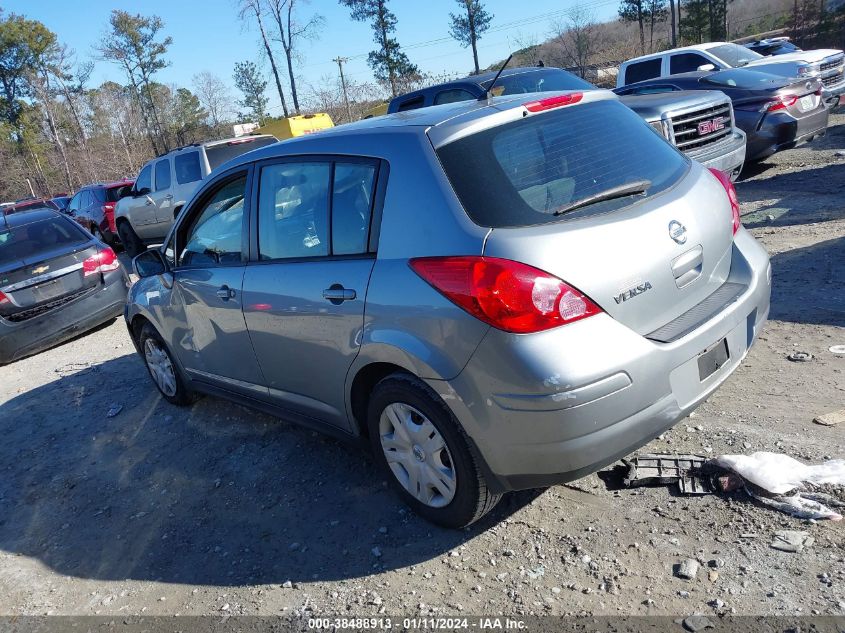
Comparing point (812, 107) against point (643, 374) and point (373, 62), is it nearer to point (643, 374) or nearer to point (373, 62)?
point (643, 374)

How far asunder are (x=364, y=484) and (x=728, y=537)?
1848mm

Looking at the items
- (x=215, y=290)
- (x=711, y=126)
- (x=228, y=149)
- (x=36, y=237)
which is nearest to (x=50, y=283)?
(x=36, y=237)

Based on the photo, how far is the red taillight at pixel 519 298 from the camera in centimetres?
255

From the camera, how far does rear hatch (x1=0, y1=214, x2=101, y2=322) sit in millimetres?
7613

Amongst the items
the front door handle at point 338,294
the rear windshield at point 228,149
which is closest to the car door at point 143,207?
the rear windshield at point 228,149

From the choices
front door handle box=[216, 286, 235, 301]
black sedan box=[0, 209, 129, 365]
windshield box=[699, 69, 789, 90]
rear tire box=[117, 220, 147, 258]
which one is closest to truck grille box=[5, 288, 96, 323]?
black sedan box=[0, 209, 129, 365]

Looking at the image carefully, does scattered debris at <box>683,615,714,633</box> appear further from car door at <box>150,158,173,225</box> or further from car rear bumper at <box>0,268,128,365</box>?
car door at <box>150,158,173,225</box>

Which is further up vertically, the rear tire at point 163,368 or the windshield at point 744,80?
the windshield at point 744,80

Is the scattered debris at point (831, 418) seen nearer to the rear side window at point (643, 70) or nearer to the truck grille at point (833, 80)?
the truck grille at point (833, 80)

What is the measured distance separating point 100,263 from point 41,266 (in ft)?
2.20

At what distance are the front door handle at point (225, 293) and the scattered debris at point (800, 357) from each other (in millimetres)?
3445

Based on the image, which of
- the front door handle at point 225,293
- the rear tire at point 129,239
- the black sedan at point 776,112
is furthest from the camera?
the rear tire at point 129,239

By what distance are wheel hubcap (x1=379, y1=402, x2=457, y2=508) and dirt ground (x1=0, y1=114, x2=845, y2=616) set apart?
0.23 meters

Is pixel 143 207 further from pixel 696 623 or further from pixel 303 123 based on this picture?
pixel 696 623
